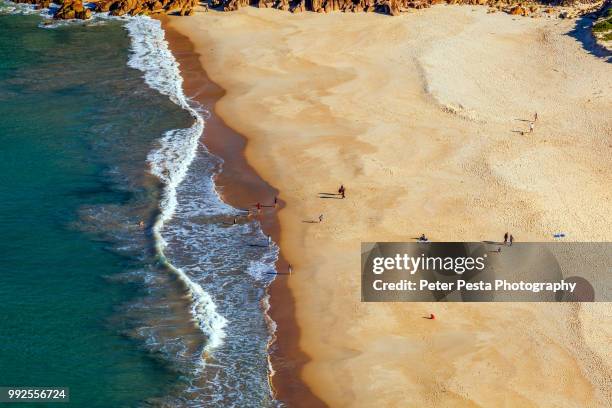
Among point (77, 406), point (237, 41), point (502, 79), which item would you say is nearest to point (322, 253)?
point (77, 406)

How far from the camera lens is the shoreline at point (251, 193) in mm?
33062

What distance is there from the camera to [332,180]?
4722cm

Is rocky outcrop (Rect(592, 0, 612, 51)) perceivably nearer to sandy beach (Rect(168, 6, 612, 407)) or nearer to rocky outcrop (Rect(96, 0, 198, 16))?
sandy beach (Rect(168, 6, 612, 407))

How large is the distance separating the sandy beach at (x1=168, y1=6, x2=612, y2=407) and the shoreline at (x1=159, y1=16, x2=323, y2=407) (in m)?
0.21

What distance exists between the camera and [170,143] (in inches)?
2084

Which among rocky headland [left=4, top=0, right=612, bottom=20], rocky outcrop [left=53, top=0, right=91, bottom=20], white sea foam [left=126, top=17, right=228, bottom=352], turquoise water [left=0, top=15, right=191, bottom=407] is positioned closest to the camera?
turquoise water [left=0, top=15, right=191, bottom=407]

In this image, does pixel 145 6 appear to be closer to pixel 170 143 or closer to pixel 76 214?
pixel 170 143

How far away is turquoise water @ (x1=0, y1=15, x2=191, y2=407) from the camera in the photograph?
33219 millimetres

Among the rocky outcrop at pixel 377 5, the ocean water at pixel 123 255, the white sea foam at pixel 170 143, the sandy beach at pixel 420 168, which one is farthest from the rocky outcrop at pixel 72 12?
the ocean water at pixel 123 255

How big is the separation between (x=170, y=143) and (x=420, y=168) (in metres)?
15.8

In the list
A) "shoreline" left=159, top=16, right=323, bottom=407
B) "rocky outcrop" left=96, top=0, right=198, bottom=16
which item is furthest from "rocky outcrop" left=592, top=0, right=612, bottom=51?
"rocky outcrop" left=96, top=0, right=198, bottom=16

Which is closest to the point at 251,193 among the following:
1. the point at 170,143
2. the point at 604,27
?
the point at 170,143

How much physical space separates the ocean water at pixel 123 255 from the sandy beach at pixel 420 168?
7.15 feet

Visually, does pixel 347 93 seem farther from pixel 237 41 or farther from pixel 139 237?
pixel 139 237
